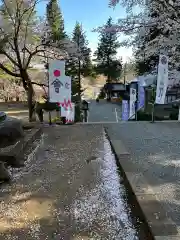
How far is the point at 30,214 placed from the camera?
3074 mm

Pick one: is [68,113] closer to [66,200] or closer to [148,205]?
[66,200]

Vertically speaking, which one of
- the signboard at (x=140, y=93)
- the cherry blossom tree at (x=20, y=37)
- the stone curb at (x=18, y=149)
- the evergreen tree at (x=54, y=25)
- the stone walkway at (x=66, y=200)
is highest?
the evergreen tree at (x=54, y=25)

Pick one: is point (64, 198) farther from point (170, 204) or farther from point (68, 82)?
point (68, 82)

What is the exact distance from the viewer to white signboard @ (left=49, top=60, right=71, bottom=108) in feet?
26.9

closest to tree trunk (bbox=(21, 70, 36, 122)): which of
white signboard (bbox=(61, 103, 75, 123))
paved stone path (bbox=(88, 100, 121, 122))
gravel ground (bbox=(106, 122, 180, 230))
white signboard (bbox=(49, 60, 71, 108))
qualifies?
white signboard (bbox=(61, 103, 75, 123))

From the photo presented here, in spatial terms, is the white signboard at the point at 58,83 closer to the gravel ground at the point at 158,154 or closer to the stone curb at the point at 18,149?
the gravel ground at the point at 158,154

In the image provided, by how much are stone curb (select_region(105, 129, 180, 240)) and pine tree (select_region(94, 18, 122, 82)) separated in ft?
104

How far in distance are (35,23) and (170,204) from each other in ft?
40.1

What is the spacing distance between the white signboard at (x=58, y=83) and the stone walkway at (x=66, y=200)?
3.13 metres

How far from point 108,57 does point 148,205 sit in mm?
33549

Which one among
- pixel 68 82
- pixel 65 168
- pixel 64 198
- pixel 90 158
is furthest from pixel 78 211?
pixel 68 82

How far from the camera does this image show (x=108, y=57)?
35.3m

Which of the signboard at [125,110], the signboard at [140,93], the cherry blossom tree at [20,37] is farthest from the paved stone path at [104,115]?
the cherry blossom tree at [20,37]

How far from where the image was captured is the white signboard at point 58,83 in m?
8.19
